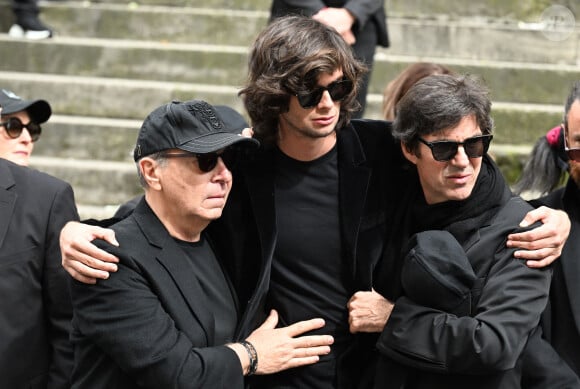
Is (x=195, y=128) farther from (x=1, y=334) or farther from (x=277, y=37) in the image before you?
Result: (x=1, y=334)

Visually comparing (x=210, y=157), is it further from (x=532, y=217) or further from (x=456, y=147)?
(x=532, y=217)

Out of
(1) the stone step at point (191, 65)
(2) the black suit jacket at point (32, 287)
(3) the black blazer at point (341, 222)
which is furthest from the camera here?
(1) the stone step at point (191, 65)

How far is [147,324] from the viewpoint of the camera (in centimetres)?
304

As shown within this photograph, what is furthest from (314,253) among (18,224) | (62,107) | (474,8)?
(474,8)

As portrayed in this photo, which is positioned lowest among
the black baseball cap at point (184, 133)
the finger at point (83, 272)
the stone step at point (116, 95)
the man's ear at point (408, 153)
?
the stone step at point (116, 95)

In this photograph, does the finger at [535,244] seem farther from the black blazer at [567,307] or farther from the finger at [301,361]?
the finger at [301,361]

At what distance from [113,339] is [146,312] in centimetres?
13

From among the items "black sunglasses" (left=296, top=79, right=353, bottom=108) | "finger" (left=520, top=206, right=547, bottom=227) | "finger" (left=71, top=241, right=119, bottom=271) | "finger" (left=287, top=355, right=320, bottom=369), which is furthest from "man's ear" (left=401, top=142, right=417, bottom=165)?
"finger" (left=71, top=241, right=119, bottom=271)

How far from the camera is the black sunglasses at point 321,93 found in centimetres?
356

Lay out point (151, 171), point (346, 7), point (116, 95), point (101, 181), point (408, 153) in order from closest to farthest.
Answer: point (151, 171), point (408, 153), point (346, 7), point (101, 181), point (116, 95)

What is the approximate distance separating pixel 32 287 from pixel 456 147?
1.72 m

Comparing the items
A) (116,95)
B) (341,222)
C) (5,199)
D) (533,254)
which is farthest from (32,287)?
(116,95)

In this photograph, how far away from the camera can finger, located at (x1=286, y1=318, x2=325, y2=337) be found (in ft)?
11.3

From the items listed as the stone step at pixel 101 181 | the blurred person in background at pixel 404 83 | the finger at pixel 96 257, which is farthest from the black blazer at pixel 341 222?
the stone step at pixel 101 181
